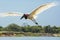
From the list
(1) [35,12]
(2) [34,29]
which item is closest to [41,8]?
(1) [35,12]

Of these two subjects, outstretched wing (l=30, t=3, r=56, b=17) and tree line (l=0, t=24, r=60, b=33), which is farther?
tree line (l=0, t=24, r=60, b=33)

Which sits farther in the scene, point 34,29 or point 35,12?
point 34,29

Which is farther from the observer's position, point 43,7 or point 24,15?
point 24,15

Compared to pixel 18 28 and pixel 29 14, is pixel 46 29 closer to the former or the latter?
pixel 18 28

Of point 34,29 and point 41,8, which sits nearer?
point 41,8

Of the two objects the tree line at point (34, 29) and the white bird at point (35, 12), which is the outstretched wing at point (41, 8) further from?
the tree line at point (34, 29)

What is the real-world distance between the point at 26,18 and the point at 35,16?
414 millimetres

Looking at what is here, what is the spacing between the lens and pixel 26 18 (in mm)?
11672

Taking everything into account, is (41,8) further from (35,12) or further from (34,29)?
(34,29)

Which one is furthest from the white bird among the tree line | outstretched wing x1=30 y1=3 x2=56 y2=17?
the tree line

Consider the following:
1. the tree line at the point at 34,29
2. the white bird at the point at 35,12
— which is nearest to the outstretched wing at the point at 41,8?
the white bird at the point at 35,12

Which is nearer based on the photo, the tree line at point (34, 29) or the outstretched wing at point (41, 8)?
the outstretched wing at point (41, 8)

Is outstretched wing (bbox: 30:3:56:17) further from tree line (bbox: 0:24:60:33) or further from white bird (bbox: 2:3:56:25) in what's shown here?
tree line (bbox: 0:24:60:33)

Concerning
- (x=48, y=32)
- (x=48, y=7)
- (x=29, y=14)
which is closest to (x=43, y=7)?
(x=48, y=7)
